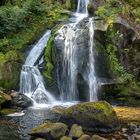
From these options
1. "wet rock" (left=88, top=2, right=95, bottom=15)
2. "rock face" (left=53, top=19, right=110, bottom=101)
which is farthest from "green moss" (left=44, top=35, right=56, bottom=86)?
"wet rock" (left=88, top=2, right=95, bottom=15)

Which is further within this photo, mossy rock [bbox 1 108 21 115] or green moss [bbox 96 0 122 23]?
green moss [bbox 96 0 122 23]

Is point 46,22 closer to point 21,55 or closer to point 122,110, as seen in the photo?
point 21,55

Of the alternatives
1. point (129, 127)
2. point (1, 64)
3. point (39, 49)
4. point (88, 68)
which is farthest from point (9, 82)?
point (129, 127)

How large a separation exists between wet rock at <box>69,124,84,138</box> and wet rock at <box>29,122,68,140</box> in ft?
0.88

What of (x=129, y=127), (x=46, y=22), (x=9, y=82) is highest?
(x=46, y=22)

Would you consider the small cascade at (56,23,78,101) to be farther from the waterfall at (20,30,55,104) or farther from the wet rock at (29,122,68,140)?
the wet rock at (29,122,68,140)

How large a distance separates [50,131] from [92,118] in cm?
209

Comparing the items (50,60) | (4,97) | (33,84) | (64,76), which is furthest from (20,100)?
(50,60)

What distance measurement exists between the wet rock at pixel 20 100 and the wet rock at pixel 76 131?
5119mm

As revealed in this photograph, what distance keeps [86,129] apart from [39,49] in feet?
27.8

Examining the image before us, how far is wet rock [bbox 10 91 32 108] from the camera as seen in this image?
18062 mm

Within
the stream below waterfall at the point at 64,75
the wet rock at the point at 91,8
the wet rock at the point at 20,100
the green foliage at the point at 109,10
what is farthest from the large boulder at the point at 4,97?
the wet rock at the point at 91,8

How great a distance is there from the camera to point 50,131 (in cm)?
1293

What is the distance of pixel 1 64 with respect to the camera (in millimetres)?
19703
